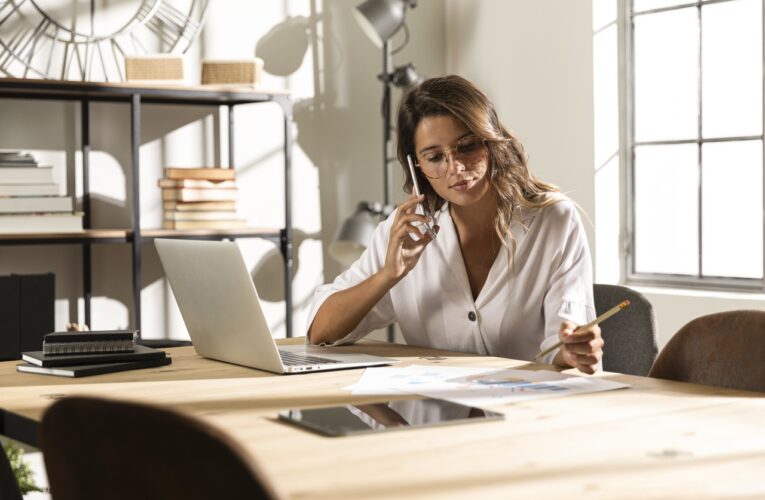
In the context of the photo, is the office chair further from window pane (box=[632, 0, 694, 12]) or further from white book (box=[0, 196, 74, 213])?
window pane (box=[632, 0, 694, 12])

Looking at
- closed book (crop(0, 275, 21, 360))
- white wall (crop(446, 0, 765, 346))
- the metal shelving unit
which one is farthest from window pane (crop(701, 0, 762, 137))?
closed book (crop(0, 275, 21, 360))

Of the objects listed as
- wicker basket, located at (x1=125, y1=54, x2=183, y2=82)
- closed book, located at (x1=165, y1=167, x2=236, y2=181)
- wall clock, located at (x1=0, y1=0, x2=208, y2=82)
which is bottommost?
closed book, located at (x1=165, y1=167, x2=236, y2=181)

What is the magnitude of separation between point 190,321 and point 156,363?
5.7 inches

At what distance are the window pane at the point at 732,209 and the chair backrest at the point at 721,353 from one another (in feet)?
6.61

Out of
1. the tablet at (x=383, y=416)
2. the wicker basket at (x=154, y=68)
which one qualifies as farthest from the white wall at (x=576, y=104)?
the tablet at (x=383, y=416)

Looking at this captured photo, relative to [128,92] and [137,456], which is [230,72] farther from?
[137,456]

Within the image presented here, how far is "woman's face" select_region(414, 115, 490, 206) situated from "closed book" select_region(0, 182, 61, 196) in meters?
1.57

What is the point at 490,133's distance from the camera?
90.4 inches

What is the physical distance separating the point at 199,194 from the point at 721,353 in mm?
2299

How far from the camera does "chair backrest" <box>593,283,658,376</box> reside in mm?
2369

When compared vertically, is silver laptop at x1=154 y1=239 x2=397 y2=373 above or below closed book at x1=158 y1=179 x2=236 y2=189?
below

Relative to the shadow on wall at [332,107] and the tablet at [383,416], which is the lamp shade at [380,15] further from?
the tablet at [383,416]

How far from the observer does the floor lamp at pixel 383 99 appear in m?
3.93

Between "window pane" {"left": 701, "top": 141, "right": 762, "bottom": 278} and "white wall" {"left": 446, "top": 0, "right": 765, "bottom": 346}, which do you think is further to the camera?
"white wall" {"left": 446, "top": 0, "right": 765, "bottom": 346}
